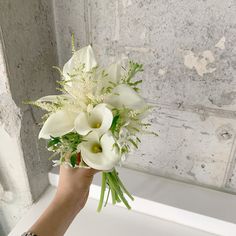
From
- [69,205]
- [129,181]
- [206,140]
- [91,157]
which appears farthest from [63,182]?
[206,140]

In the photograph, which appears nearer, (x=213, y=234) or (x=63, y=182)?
(x=63, y=182)

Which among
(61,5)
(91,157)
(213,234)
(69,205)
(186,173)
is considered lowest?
(213,234)

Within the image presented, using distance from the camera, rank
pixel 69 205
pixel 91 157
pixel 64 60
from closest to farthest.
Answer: pixel 91 157
pixel 69 205
pixel 64 60

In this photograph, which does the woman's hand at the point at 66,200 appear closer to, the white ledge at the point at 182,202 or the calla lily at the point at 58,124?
the calla lily at the point at 58,124

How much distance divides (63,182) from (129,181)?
0.41 m

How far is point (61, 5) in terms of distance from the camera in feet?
2.92

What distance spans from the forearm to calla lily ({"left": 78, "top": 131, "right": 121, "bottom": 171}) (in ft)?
0.59

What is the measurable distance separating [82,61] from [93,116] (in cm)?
14

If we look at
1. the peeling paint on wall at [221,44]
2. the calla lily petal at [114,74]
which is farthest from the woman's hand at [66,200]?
the peeling paint on wall at [221,44]

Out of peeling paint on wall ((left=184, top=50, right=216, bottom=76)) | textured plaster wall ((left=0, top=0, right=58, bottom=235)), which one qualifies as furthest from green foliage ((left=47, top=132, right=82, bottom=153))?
peeling paint on wall ((left=184, top=50, right=216, bottom=76))

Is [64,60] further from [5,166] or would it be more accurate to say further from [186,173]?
[186,173]

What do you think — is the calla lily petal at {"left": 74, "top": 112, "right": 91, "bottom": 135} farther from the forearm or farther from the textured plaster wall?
the textured plaster wall

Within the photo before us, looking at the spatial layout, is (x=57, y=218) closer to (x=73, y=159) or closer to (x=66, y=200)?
(x=66, y=200)

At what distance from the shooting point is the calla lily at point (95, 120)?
1.82ft
